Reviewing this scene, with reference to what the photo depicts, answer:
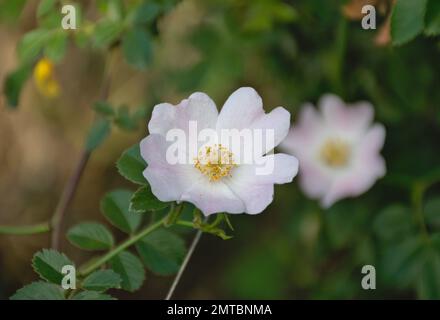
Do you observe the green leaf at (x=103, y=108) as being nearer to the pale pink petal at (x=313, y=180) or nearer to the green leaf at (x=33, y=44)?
the green leaf at (x=33, y=44)

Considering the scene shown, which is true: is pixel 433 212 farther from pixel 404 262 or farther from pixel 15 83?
pixel 15 83

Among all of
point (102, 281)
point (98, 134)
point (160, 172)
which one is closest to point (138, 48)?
point (98, 134)

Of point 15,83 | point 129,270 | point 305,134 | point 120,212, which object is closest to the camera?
point 129,270

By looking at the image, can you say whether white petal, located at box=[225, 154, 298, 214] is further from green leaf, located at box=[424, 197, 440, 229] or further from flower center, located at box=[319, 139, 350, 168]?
flower center, located at box=[319, 139, 350, 168]

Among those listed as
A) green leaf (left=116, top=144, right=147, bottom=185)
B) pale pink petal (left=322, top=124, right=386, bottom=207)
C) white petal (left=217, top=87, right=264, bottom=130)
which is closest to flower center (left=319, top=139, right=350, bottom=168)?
pale pink petal (left=322, top=124, right=386, bottom=207)
